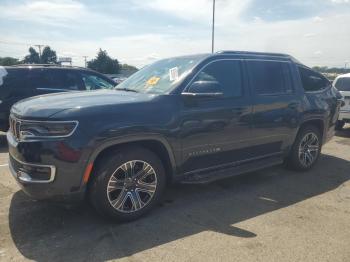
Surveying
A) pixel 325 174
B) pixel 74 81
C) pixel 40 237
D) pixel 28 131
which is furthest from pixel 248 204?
pixel 74 81

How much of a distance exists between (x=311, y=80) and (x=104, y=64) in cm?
7873

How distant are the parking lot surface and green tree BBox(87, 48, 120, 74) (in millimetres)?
78060

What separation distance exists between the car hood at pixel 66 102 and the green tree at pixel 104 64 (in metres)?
78.5

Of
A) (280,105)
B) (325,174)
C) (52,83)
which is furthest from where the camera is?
(52,83)

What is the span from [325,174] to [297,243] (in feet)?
9.06

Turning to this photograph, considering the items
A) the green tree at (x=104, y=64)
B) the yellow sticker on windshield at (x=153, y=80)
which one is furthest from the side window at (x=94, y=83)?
the green tree at (x=104, y=64)

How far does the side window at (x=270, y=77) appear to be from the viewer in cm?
483

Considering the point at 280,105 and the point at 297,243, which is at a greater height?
the point at 280,105

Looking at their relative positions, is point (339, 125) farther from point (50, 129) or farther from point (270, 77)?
point (50, 129)

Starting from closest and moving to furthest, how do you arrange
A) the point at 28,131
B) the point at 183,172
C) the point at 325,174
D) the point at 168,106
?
1. the point at 28,131
2. the point at 168,106
3. the point at 183,172
4. the point at 325,174

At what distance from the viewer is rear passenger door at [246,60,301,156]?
189 inches

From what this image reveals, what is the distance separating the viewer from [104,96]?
3.96m

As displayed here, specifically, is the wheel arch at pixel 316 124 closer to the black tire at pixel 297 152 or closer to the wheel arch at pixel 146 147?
the black tire at pixel 297 152

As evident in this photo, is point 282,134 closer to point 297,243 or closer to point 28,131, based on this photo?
point 297,243
